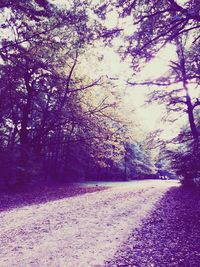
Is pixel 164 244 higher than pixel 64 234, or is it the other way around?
pixel 64 234

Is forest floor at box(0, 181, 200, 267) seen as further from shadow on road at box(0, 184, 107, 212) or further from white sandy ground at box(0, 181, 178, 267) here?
shadow on road at box(0, 184, 107, 212)

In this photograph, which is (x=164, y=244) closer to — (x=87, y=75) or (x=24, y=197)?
(x=24, y=197)

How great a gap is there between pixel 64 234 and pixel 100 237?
1.02 metres

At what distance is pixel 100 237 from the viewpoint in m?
6.02

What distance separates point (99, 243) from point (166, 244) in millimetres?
1584

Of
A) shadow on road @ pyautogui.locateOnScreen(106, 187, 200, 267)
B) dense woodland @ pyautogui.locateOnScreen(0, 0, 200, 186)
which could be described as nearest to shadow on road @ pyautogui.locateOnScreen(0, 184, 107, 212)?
dense woodland @ pyautogui.locateOnScreen(0, 0, 200, 186)

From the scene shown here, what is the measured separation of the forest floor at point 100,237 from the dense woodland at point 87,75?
160 inches

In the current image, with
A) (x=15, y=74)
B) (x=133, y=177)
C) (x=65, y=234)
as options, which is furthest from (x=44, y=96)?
(x=133, y=177)

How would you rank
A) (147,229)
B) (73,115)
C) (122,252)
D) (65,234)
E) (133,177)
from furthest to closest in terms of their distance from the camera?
(133,177), (73,115), (147,229), (65,234), (122,252)

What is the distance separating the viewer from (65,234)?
6.29m

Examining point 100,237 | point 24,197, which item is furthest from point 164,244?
point 24,197

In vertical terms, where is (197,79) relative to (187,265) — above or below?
above

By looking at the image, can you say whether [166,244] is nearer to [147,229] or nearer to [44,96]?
[147,229]

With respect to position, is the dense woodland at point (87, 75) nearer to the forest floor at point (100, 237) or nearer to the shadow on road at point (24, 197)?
the shadow on road at point (24, 197)
